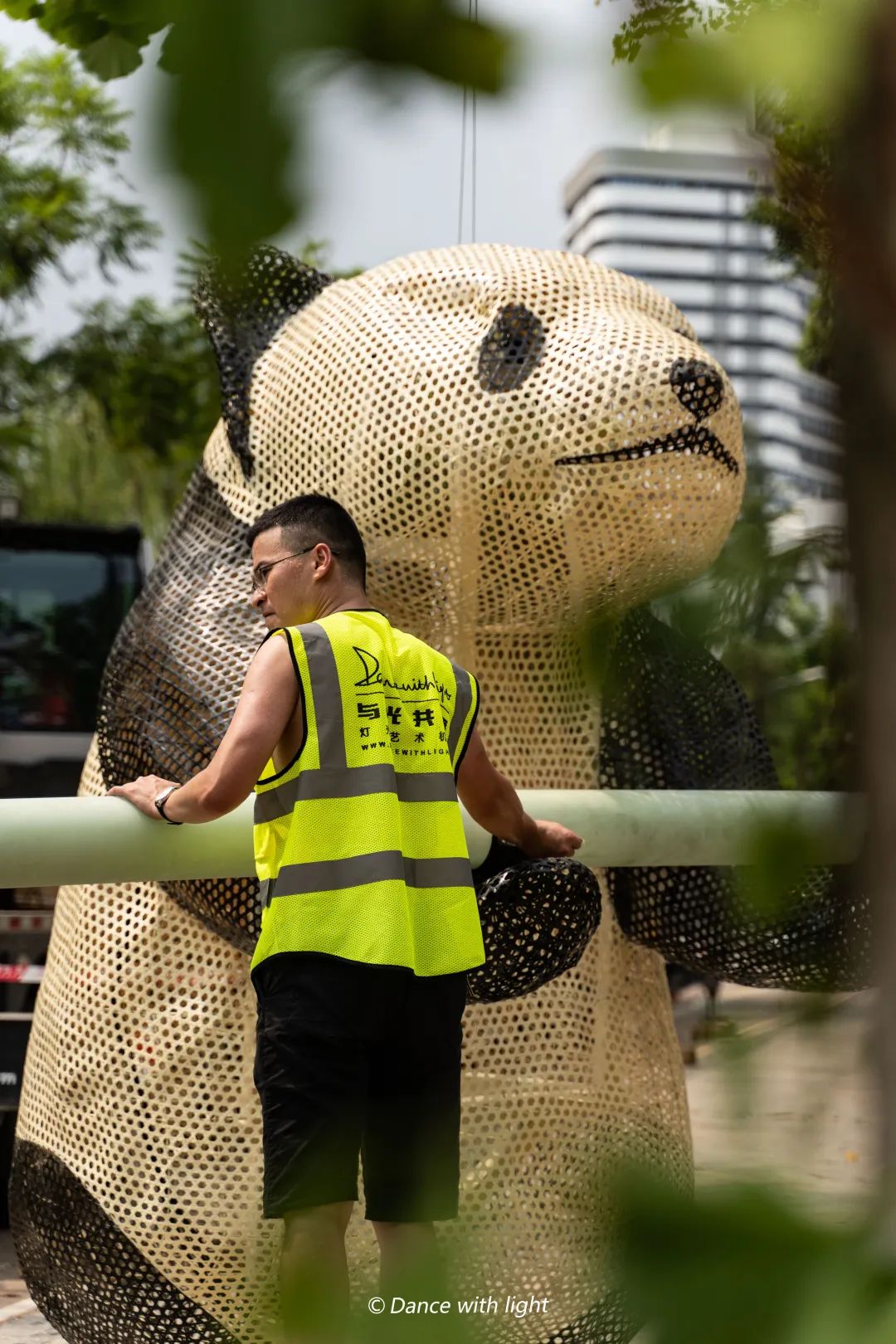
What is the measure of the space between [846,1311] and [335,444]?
5.76 ft

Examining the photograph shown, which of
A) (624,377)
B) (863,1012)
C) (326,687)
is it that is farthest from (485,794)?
(863,1012)

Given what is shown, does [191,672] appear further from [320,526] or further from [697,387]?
[697,387]

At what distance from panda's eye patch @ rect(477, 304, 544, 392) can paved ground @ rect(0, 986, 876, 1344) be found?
1585mm

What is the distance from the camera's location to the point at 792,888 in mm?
496

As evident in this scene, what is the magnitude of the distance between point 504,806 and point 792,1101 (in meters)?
1.38

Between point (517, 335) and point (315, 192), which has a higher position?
point (517, 335)

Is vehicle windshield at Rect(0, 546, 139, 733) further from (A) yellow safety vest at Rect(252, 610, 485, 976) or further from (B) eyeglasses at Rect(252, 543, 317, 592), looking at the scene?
(A) yellow safety vest at Rect(252, 610, 485, 976)

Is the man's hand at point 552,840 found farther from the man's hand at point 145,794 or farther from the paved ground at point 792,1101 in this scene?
the paved ground at point 792,1101

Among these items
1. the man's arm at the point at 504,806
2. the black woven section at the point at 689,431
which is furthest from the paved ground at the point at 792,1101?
the black woven section at the point at 689,431

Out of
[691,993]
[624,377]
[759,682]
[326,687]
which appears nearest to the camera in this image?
[759,682]

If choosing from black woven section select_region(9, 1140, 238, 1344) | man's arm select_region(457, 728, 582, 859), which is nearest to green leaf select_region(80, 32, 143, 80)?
man's arm select_region(457, 728, 582, 859)

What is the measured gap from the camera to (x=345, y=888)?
161cm

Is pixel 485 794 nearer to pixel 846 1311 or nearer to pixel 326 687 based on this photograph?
pixel 326 687

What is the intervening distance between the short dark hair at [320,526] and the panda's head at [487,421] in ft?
0.69
